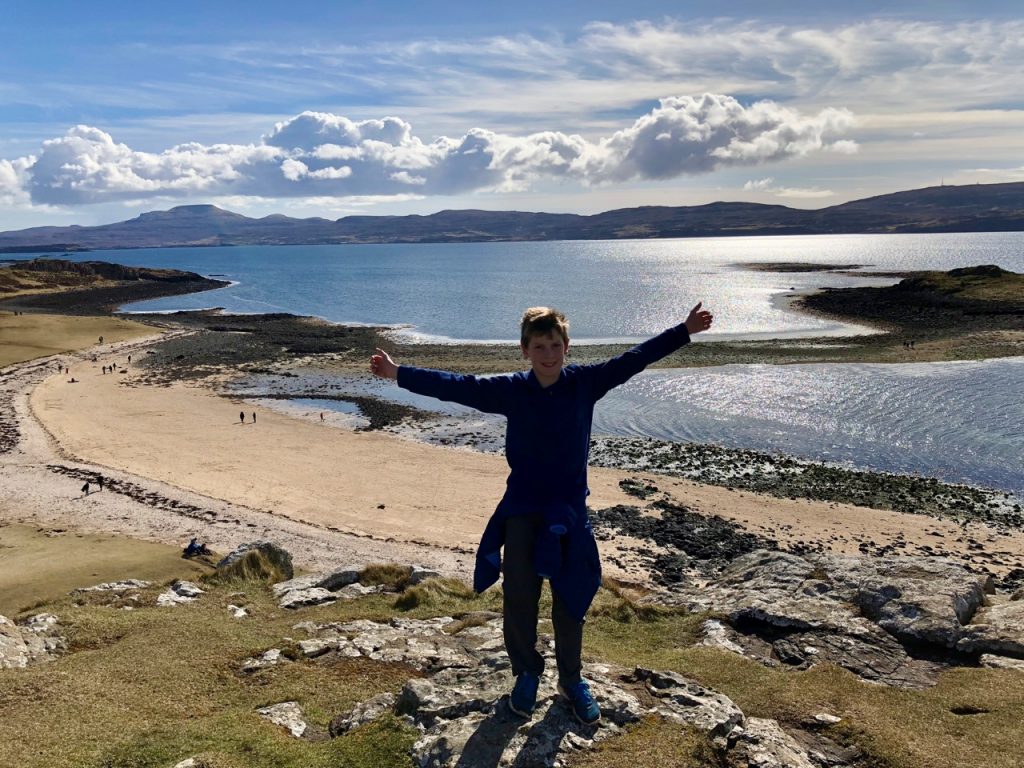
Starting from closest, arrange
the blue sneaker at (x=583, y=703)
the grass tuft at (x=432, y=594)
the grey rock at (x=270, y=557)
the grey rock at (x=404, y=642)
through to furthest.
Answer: the blue sneaker at (x=583, y=703) < the grey rock at (x=404, y=642) < the grass tuft at (x=432, y=594) < the grey rock at (x=270, y=557)

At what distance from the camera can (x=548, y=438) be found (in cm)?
645

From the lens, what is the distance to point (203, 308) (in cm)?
11700

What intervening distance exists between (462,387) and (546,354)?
0.83 meters

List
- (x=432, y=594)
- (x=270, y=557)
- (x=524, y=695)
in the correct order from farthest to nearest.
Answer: (x=270, y=557), (x=432, y=594), (x=524, y=695)

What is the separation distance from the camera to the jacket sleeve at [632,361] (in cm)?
664

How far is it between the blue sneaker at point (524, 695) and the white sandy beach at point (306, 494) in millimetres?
13980

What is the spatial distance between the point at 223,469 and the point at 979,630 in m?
33.1

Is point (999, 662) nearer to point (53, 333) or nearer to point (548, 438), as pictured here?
point (548, 438)

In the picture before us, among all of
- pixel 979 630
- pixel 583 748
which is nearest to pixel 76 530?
pixel 583 748

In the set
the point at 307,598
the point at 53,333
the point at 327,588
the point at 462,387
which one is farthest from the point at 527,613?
the point at 53,333

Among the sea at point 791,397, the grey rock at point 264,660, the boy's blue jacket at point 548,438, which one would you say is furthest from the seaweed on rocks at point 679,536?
the boy's blue jacket at point 548,438

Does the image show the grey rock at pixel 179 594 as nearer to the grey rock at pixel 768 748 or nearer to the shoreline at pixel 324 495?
the shoreline at pixel 324 495

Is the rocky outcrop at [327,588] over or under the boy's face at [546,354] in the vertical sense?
under

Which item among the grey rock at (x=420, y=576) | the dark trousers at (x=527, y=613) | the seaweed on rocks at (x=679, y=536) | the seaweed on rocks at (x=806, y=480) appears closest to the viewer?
the dark trousers at (x=527, y=613)
